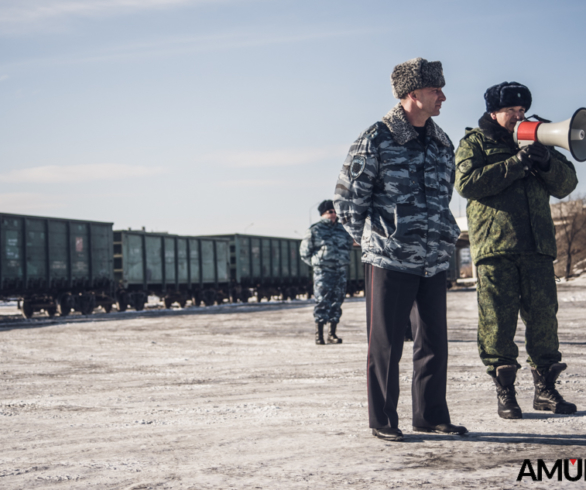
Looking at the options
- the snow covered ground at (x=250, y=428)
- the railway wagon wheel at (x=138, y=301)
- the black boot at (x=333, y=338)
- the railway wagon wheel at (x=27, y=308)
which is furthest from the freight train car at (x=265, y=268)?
the snow covered ground at (x=250, y=428)

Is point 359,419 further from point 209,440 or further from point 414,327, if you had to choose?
point 209,440

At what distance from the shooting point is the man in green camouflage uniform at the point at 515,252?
4375 millimetres

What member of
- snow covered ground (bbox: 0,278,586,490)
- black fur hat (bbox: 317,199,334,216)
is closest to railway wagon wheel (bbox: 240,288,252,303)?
black fur hat (bbox: 317,199,334,216)

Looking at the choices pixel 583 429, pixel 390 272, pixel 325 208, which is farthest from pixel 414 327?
pixel 325 208

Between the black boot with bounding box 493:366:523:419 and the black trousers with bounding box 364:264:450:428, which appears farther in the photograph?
the black boot with bounding box 493:366:523:419

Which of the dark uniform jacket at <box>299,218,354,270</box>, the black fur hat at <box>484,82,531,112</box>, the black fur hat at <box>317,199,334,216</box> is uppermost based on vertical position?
the black fur hat at <box>484,82,531,112</box>

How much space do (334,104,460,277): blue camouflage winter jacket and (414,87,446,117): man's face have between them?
0.33ft

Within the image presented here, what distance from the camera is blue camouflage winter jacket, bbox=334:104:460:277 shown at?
3965 millimetres

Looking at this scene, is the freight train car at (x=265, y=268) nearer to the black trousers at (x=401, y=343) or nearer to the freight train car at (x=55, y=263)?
the freight train car at (x=55, y=263)

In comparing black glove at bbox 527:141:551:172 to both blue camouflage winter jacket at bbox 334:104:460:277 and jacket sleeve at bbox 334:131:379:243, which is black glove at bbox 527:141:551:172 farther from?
jacket sleeve at bbox 334:131:379:243

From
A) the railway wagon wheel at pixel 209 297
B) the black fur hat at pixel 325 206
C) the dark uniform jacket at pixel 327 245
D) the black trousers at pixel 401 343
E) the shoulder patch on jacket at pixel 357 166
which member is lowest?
the railway wagon wheel at pixel 209 297

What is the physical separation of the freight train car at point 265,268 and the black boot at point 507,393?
30.4 meters

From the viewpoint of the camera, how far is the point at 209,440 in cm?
390

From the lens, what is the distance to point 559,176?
4.41 meters
